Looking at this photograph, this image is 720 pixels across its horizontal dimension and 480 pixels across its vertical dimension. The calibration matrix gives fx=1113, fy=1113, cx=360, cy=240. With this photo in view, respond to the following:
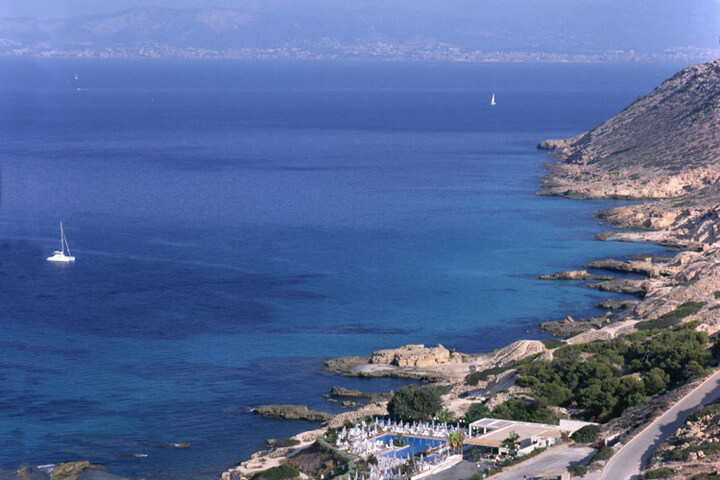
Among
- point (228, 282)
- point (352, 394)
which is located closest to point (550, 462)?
point (352, 394)

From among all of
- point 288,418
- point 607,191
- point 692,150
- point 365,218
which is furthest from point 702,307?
point 692,150

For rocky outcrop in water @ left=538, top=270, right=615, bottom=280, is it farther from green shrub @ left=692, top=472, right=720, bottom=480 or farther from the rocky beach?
green shrub @ left=692, top=472, right=720, bottom=480

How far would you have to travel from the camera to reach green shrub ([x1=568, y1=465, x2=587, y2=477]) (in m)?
33.3

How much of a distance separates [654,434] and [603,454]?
2.53m

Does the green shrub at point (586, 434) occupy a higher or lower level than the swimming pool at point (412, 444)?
higher

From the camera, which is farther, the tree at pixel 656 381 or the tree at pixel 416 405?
the tree at pixel 416 405

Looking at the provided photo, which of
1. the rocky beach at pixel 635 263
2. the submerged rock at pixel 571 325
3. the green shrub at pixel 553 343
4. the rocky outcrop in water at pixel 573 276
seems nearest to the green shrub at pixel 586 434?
the rocky beach at pixel 635 263

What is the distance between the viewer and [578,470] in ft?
110

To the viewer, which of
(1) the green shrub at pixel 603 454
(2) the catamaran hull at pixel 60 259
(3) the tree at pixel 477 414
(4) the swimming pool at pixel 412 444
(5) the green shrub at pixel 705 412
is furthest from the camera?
(2) the catamaran hull at pixel 60 259

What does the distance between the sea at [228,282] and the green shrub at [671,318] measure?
881 cm

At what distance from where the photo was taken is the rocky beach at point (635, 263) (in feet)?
153

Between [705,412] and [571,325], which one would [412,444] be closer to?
[705,412]

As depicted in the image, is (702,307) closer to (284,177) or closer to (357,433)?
(357,433)

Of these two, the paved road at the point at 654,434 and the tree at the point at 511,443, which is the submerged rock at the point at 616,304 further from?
the tree at the point at 511,443
